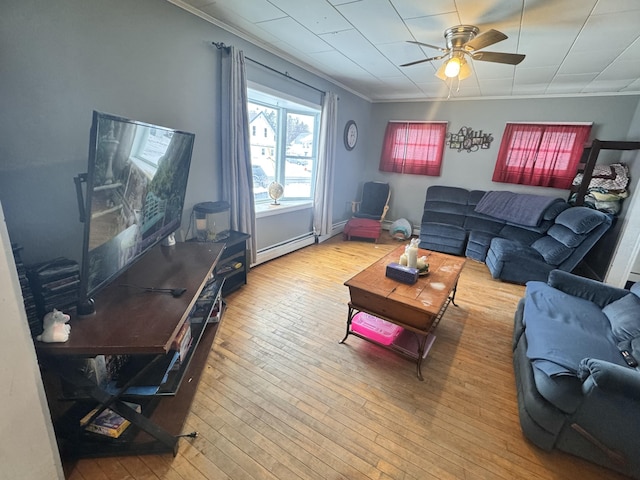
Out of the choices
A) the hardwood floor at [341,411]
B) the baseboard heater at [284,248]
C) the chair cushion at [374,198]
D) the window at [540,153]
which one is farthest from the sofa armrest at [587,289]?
the chair cushion at [374,198]

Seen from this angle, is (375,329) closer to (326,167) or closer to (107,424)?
(107,424)

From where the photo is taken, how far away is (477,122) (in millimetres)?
4641

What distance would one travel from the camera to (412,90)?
4.48m

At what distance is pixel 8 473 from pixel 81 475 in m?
0.40

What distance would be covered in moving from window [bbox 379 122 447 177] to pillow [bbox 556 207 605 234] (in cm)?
211

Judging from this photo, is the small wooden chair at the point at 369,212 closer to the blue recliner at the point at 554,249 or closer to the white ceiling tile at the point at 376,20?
the blue recliner at the point at 554,249

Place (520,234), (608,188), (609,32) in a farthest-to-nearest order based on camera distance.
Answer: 1. (520,234)
2. (608,188)
3. (609,32)

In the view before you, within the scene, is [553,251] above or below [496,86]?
below

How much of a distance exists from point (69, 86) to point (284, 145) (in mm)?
2496

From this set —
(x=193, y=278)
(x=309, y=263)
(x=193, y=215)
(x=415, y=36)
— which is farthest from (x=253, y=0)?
(x=309, y=263)

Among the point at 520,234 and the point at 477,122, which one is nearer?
Result: the point at 520,234

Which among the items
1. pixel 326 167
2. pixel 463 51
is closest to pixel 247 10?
pixel 463 51

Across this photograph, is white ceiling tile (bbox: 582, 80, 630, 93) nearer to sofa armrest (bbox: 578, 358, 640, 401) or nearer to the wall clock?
the wall clock

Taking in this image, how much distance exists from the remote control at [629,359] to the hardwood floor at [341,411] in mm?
564
